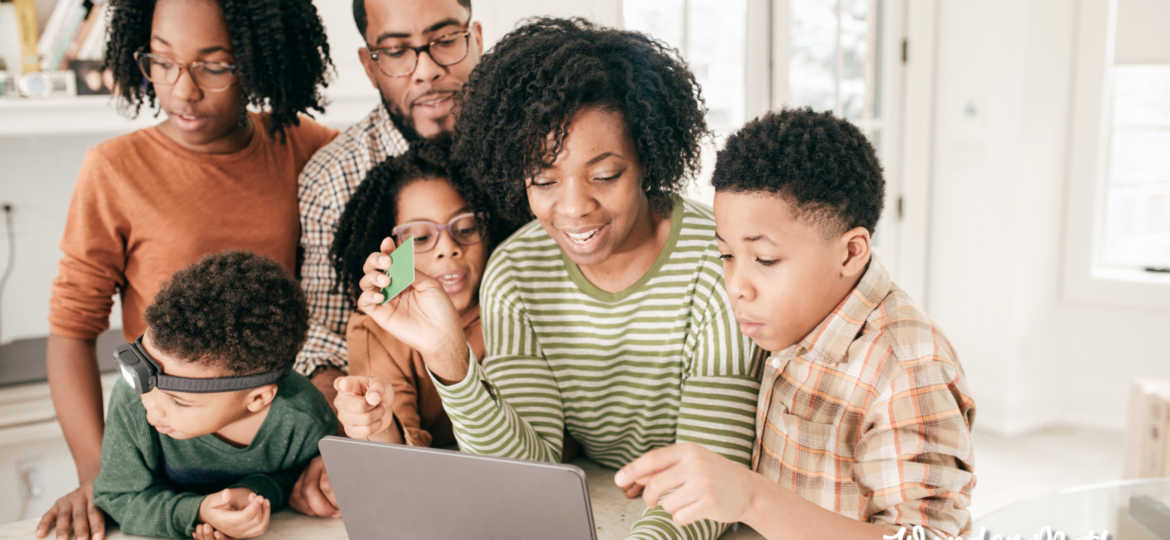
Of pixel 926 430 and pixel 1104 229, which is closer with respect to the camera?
pixel 926 430

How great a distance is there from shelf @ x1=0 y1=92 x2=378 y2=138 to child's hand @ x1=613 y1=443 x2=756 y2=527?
170 centimetres

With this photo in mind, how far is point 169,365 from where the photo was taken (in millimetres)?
1032

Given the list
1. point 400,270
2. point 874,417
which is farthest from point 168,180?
point 874,417

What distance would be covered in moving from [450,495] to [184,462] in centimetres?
52

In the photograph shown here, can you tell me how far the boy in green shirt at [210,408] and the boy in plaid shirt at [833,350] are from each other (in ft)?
2.05

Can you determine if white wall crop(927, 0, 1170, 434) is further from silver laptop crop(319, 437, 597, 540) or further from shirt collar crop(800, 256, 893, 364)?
silver laptop crop(319, 437, 597, 540)

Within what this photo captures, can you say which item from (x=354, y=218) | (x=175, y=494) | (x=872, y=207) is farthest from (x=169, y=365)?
(x=872, y=207)

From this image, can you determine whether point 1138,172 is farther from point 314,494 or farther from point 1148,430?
point 314,494

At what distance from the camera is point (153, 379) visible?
1.02m

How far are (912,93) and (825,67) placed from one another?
1.31 feet

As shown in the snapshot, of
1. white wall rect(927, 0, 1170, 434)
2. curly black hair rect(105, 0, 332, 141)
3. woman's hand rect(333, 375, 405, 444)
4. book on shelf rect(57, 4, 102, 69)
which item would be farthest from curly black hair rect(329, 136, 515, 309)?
white wall rect(927, 0, 1170, 434)

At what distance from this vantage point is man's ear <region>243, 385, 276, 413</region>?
108 cm

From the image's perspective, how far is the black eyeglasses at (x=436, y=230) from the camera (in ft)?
4.38

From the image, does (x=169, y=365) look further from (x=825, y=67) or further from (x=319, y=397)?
(x=825, y=67)
